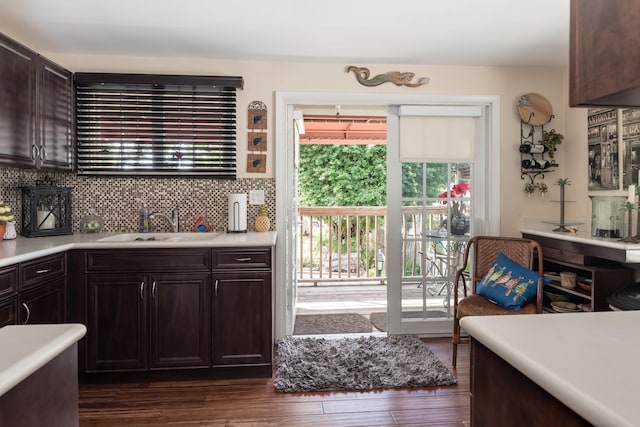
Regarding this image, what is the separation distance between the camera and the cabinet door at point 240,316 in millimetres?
A: 2730

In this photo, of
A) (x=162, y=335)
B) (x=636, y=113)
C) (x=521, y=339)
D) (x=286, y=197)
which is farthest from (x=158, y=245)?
(x=636, y=113)

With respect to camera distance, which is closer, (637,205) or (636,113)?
(637,205)

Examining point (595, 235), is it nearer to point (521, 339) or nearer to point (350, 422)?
point (350, 422)

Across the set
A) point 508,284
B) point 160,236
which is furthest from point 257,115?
point 508,284

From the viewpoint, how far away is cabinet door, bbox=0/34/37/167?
7.86ft

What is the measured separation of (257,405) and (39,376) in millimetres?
1847

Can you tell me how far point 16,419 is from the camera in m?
0.74

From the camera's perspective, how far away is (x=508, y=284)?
281cm

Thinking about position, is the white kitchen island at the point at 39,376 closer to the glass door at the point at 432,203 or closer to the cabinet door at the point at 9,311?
the cabinet door at the point at 9,311

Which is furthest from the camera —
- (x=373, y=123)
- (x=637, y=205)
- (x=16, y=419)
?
(x=373, y=123)

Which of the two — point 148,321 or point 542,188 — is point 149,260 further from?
point 542,188

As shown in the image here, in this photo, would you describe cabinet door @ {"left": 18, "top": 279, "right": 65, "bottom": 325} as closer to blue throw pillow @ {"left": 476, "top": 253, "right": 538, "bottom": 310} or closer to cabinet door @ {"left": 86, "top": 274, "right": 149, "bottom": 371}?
cabinet door @ {"left": 86, "top": 274, "right": 149, "bottom": 371}

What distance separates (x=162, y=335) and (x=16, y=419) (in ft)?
6.81

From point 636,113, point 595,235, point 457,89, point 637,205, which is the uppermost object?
point 457,89
